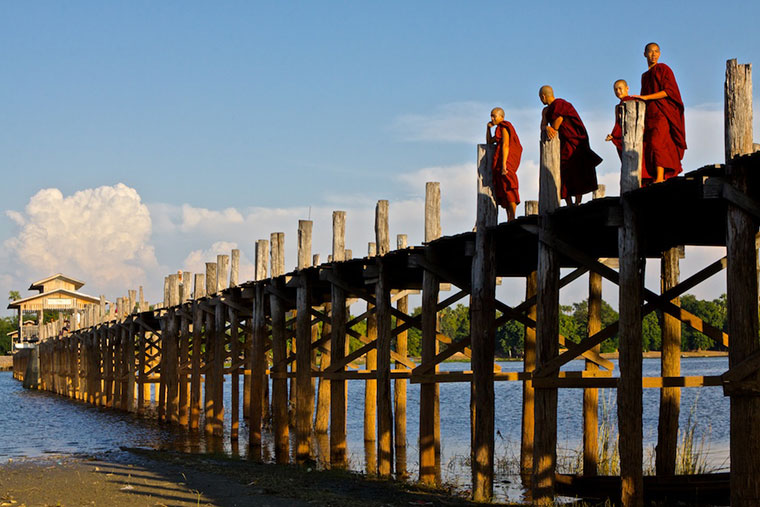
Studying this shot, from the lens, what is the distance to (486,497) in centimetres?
1034

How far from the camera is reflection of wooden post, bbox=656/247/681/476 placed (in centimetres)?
1111

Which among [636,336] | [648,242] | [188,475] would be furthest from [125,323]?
[636,336]

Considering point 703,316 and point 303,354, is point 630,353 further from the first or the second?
point 703,316

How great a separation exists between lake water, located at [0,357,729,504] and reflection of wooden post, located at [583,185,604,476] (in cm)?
108

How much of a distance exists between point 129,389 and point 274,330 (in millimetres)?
12815

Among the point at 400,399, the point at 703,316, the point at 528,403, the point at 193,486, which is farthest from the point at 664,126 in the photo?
the point at 703,316

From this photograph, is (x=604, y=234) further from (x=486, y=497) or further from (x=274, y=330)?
(x=274, y=330)

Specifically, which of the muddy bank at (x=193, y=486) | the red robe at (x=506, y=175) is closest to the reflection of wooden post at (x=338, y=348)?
the muddy bank at (x=193, y=486)

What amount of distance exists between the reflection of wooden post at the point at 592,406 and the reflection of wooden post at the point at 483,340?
2.43 m

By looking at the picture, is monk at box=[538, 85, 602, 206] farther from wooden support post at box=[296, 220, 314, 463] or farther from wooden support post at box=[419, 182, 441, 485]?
wooden support post at box=[296, 220, 314, 463]

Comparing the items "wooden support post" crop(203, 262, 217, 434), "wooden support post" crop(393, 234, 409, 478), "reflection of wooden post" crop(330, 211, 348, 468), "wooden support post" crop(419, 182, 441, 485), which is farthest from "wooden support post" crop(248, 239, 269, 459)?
"wooden support post" crop(419, 182, 441, 485)

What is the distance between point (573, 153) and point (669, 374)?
3.01 metres

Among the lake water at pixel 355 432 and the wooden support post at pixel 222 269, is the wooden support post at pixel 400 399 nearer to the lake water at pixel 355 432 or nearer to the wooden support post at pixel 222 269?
the lake water at pixel 355 432

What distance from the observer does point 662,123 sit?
903cm
